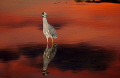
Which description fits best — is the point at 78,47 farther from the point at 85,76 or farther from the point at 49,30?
the point at 85,76

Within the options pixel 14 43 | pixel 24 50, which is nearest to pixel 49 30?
pixel 24 50

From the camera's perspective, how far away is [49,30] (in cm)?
1144

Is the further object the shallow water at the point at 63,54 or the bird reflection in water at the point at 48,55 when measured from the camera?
the bird reflection in water at the point at 48,55

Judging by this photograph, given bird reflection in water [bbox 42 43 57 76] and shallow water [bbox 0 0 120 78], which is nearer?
shallow water [bbox 0 0 120 78]

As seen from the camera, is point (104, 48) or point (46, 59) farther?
point (104, 48)

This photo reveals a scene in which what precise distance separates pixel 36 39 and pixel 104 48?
10.5 feet

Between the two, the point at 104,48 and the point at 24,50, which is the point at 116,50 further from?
the point at 24,50

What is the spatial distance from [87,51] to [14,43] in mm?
3192

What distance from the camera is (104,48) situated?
11.6 meters

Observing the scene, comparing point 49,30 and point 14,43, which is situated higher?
point 49,30

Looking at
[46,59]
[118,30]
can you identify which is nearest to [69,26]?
[118,30]

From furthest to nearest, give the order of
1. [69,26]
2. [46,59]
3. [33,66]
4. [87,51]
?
1. [69,26]
2. [87,51]
3. [46,59]
4. [33,66]

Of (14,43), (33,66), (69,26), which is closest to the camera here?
(33,66)

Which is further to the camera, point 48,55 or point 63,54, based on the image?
point 63,54
